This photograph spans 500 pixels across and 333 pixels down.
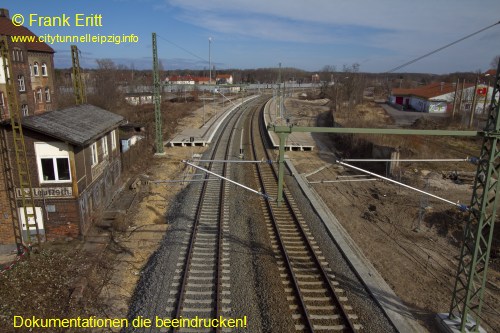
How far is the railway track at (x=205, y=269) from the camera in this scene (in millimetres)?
10008

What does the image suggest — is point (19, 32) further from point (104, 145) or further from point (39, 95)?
point (104, 145)

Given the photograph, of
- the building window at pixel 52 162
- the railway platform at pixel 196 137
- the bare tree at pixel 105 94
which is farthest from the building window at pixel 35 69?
the building window at pixel 52 162

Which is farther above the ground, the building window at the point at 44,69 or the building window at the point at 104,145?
the building window at the point at 44,69

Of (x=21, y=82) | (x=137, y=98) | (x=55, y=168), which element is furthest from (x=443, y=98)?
(x=55, y=168)

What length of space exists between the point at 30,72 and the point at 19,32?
432 cm

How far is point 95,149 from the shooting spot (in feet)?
55.9

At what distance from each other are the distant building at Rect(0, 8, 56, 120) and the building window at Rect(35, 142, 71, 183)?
22.8m

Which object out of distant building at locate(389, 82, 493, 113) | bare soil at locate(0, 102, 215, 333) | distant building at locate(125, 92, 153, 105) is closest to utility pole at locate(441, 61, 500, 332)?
bare soil at locate(0, 102, 215, 333)

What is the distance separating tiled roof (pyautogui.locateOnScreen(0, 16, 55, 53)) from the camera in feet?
121

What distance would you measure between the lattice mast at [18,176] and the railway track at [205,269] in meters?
6.31

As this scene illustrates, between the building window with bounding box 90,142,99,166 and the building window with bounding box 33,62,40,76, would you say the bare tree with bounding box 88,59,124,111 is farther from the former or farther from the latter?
the building window with bounding box 90,142,99,166

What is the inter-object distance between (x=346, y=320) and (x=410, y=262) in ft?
16.4

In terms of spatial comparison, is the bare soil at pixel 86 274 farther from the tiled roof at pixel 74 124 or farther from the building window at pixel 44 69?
the building window at pixel 44 69

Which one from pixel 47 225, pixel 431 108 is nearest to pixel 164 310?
pixel 47 225
